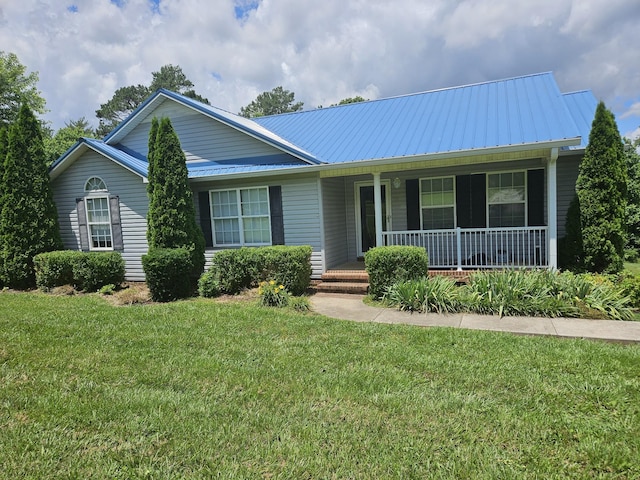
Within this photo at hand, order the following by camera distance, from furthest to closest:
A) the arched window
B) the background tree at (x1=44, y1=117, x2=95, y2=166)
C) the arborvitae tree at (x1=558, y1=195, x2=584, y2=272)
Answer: the background tree at (x1=44, y1=117, x2=95, y2=166)
the arched window
the arborvitae tree at (x1=558, y1=195, x2=584, y2=272)

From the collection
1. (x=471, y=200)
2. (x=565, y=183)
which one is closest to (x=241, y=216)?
(x=471, y=200)

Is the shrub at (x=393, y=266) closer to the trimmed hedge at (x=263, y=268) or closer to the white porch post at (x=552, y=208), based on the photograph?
the trimmed hedge at (x=263, y=268)

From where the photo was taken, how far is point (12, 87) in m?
27.6

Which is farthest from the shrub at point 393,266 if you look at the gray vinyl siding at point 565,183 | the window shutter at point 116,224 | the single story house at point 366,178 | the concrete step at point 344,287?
the window shutter at point 116,224

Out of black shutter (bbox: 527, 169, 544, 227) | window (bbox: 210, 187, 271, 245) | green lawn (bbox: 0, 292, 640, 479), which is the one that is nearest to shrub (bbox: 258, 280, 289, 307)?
green lawn (bbox: 0, 292, 640, 479)

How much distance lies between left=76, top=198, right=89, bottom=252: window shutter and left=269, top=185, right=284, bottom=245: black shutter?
6.01 meters

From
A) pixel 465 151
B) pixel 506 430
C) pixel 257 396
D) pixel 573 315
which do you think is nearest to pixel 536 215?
pixel 465 151

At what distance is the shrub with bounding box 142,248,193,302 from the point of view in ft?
29.8

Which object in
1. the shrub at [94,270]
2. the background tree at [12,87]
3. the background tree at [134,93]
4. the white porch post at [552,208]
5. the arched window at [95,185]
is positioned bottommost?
the shrub at [94,270]

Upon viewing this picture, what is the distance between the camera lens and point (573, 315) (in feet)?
21.5

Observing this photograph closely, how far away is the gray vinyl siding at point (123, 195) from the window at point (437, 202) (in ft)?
25.5

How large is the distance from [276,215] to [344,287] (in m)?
2.73

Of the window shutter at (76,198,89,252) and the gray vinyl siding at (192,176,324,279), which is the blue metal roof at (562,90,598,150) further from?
the window shutter at (76,198,89,252)

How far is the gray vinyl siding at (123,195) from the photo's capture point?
38.4ft
